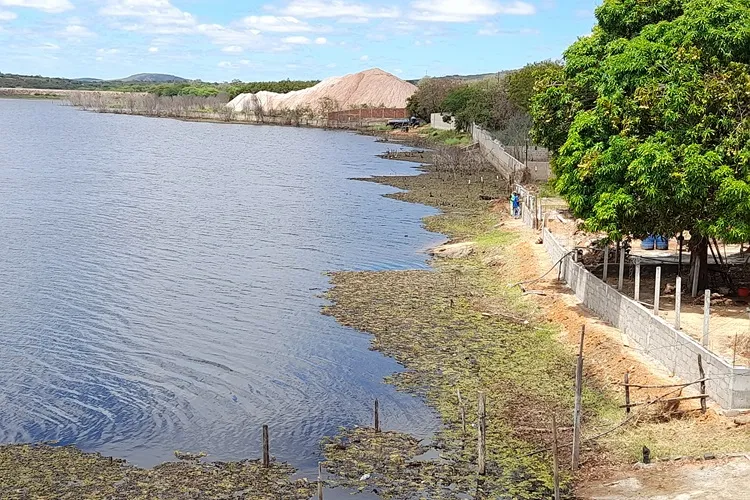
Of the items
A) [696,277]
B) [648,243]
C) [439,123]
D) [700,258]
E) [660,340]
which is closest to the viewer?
[660,340]

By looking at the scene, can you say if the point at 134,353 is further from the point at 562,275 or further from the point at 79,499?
the point at 562,275

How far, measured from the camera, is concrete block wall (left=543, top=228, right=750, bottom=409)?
21.2 m

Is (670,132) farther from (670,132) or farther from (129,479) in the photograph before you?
(129,479)

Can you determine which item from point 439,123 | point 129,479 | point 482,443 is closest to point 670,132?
point 482,443

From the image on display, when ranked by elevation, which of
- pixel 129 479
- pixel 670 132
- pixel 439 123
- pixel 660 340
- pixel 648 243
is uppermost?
pixel 670 132

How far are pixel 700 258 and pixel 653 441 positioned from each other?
11.5 meters

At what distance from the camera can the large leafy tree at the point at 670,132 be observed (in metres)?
27.6

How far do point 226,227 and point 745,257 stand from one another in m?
31.2

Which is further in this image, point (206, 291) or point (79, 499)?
point (206, 291)

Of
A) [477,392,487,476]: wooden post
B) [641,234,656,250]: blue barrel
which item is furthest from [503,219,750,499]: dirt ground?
[641,234,656,250]: blue barrel

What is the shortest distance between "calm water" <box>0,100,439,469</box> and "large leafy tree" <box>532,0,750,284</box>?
8959 mm

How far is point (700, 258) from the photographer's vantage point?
102 feet

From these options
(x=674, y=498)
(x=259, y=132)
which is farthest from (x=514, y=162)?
(x=259, y=132)

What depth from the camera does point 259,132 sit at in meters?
166
